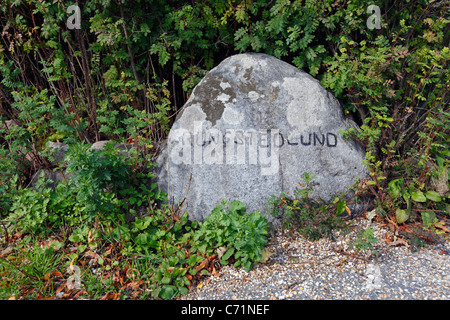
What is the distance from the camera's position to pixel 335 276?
2.54 meters

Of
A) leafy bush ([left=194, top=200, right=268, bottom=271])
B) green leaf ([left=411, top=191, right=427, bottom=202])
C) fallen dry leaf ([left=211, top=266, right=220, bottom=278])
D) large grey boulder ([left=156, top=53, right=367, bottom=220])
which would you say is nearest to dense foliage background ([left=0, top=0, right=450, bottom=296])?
green leaf ([left=411, top=191, right=427, bottom=202])

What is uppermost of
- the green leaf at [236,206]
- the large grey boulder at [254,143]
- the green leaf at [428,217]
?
the large grey boulder at [254,143]

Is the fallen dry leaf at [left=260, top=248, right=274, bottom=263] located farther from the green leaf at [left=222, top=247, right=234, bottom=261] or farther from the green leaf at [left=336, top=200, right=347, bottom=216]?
the green leaf at [left=336, top=200, right=347, bottom=216]

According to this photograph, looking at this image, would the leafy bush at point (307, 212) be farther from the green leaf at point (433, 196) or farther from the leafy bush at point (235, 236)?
the green leaf at point (433, 196)

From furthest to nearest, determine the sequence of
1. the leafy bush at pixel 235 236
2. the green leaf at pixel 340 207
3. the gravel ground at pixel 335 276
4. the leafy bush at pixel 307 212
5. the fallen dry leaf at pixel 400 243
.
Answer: the green leaf at pixel 340 207
the leafy bush at pixel 307 212
the fallen dry leaf at pixel 400 243
the leafy bush at pixel 235 236
the gravel ground at pixel 335 276

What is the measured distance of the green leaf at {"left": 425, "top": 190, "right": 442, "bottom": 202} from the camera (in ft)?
9.94

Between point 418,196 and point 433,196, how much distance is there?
14 centimetres

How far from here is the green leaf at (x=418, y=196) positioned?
9.89 feet

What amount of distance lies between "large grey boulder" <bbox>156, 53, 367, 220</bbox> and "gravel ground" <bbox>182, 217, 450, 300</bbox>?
0.59m

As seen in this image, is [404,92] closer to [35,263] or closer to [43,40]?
[35,263]

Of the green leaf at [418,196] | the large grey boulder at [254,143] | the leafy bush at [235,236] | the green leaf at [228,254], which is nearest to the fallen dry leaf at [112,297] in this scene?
the leafy bush at [235,236]

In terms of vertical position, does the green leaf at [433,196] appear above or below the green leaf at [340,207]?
above
